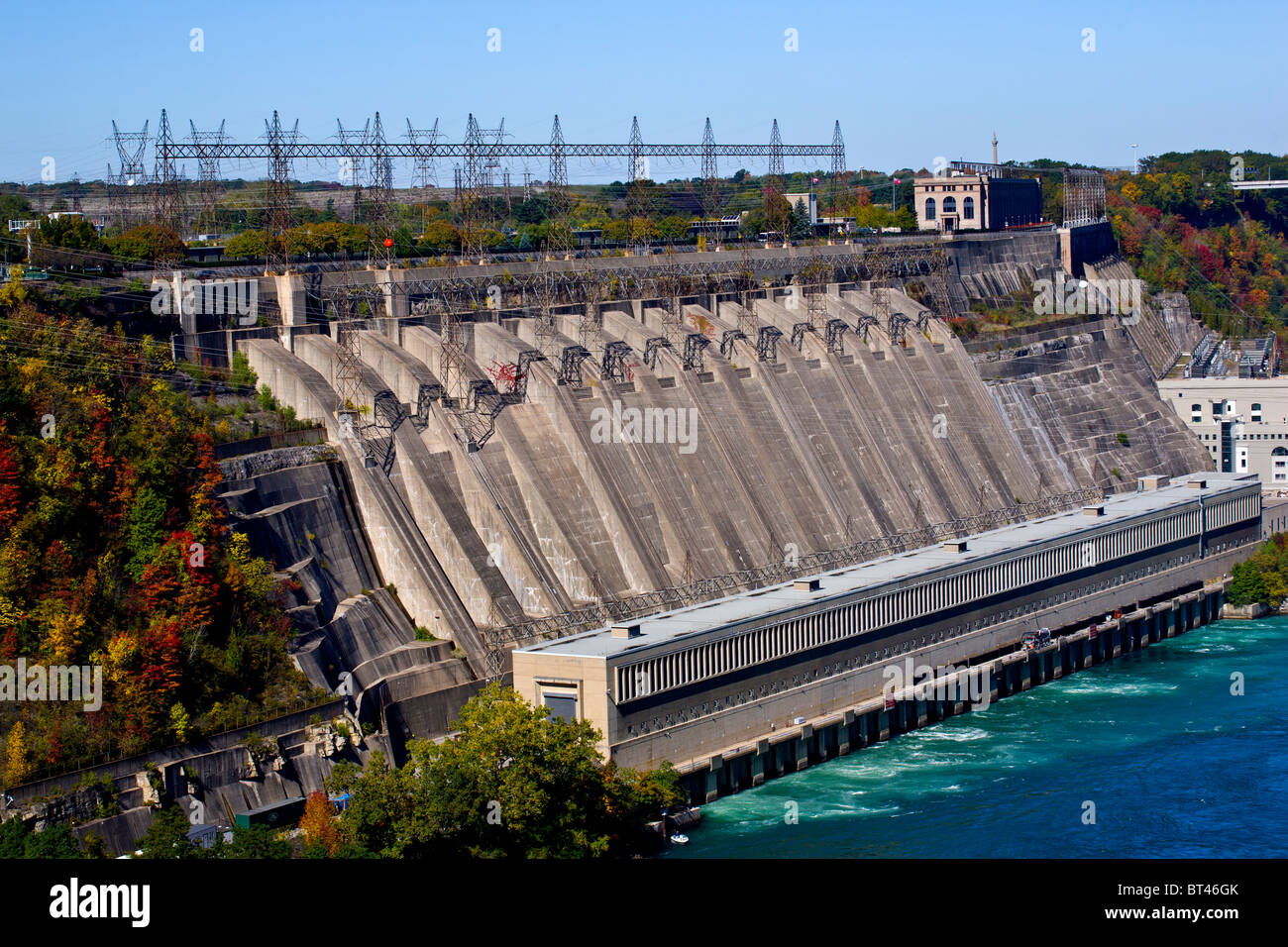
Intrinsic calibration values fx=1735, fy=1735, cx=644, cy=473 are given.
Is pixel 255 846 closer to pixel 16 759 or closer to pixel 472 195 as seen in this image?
pixel 16 759

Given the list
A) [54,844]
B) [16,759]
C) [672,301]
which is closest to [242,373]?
[672,301]

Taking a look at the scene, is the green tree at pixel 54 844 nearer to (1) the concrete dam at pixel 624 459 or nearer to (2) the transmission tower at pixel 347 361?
(1) the concrete dam at pixel 624 459

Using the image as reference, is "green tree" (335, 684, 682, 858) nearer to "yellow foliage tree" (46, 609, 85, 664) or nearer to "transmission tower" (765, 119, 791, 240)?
"yellow foliage tree" (46, 609, 85, 664)

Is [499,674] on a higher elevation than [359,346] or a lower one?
lower

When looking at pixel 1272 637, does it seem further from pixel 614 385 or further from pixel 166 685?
pixel 166 685

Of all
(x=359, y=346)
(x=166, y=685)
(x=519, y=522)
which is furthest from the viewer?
(x=359, y=346)
